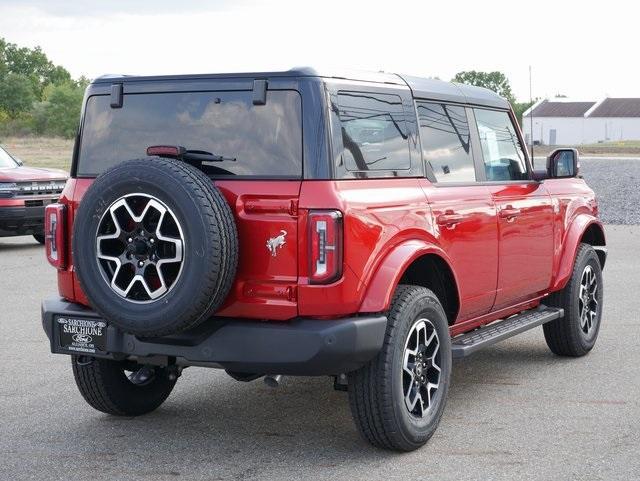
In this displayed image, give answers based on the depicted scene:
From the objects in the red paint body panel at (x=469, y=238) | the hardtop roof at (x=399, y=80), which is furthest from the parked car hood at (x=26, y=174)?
the red paint body panel at (x=469, y=238)

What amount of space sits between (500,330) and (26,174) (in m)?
10.5

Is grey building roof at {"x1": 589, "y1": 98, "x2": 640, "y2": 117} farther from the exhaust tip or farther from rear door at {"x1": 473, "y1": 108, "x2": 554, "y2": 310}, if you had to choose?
the exhaust tip

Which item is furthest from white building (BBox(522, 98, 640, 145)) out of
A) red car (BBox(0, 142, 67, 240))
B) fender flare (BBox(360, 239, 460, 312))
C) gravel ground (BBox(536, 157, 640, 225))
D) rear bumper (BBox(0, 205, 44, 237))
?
fender flare (BBox(360, 239, 460, 312))

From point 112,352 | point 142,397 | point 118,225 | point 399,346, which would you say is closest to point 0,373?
point 142,397

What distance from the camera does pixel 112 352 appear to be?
5.14 metres

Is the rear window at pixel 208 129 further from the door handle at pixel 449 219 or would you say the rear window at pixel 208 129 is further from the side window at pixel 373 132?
the door handle at pixel 449 219

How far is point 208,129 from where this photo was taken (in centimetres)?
512

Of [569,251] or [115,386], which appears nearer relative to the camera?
[115,386]

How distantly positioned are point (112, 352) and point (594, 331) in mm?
4013

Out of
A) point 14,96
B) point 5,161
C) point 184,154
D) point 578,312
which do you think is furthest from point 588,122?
point 184,154

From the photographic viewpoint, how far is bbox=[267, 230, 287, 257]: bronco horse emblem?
4.84m

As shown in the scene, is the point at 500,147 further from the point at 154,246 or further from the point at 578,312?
the point at 154,246

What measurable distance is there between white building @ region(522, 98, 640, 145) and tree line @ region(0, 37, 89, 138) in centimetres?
5291

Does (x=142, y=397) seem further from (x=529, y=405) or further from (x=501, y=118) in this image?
(x=501, y=118)
